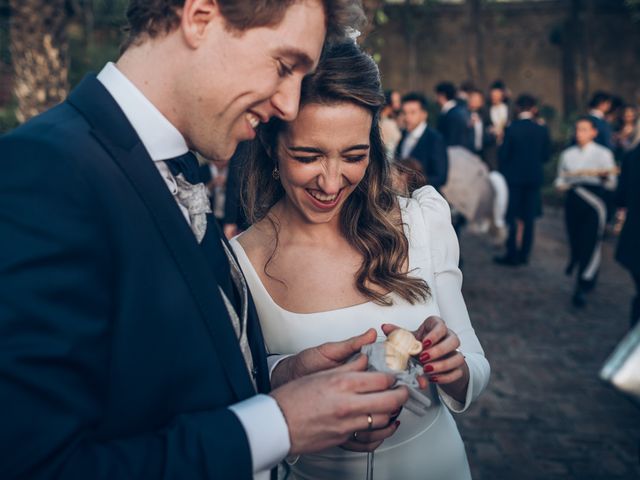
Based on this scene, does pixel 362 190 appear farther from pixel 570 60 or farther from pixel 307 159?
pixel 570 60

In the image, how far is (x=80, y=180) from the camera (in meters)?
1.14

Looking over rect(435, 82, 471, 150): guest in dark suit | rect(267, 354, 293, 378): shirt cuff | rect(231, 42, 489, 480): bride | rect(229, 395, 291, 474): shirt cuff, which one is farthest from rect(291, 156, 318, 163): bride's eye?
rect(435, 82, 471, 150): guest in dark suit

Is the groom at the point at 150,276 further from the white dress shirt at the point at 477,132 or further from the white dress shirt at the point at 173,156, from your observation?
the white dress shirt at the point at 477,132

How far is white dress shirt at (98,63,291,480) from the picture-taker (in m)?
1.24

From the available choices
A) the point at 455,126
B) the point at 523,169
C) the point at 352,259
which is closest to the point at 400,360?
the point at 352,259

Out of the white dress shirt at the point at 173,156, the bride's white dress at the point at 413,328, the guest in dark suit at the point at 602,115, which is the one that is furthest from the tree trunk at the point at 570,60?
the white dress shirt at the point at 173,156

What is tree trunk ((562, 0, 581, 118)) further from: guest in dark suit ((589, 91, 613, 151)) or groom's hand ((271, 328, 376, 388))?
groom's hand ((271, 328, 376, 388))

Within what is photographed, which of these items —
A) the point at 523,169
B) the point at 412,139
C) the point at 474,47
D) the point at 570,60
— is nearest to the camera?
the point at 412,139

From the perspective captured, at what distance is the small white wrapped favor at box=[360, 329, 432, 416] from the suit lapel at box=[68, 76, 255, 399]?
1.16ft

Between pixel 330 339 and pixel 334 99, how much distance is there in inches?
32.2

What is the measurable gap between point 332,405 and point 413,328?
88cm

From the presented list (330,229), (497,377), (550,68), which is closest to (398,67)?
(550,68)

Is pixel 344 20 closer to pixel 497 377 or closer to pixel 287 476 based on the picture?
pixel 287 476

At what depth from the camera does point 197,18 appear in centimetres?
134
